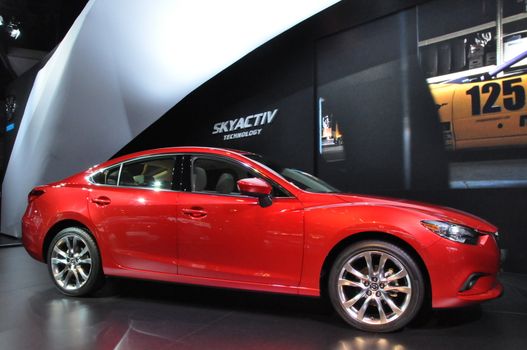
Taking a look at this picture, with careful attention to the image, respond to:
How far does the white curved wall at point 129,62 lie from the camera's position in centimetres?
673

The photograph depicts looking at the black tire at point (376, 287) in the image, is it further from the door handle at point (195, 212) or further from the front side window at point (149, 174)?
the front side window at point (149, 174)

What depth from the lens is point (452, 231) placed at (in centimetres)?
283

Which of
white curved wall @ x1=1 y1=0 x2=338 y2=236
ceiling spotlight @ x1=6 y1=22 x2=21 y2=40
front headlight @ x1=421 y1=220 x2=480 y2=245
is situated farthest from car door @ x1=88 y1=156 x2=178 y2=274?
ceiling spotlight @ x1=6 y1=22 x2=21 y2=40

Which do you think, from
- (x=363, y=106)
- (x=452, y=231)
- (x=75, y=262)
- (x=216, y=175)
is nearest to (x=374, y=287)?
(x=452, y=231)

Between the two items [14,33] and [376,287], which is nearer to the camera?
[376,287]

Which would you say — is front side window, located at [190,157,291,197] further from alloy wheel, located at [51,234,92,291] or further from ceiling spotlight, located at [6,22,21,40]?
ceiling spotlight, located at [6,22,21,40]

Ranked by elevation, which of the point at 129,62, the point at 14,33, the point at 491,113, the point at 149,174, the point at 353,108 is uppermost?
the point at 14,33

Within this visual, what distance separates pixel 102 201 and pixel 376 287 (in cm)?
248

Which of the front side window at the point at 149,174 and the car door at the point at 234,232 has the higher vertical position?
the front side window at the point at 149,174

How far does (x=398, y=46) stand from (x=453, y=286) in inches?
154

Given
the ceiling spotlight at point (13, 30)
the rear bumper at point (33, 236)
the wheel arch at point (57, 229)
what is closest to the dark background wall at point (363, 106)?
the wheel arch at point (57, 229)

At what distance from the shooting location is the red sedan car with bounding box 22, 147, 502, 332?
112 inches

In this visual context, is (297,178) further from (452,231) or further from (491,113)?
(491,113)

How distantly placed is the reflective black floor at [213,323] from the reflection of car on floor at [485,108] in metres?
1.74
